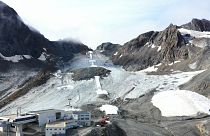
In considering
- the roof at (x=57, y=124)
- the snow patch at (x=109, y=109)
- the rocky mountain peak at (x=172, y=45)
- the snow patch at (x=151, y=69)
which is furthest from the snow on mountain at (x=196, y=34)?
the roof at (x=57, y=124)

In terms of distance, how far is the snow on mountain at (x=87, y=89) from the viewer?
135m

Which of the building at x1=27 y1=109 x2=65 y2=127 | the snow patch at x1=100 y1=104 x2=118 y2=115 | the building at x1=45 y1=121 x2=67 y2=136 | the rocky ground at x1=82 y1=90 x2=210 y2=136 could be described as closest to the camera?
the building at x1=45 y1=121 x2=67 y2=136

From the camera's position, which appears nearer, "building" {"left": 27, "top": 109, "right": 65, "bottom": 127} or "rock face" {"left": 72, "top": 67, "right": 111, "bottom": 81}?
"building" {"left": 27, "top": 109, "right": 65, "bottom": 127}

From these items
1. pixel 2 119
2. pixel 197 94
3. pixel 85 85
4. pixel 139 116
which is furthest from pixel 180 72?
pixel 2 119

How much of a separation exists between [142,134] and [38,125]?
1834 cm

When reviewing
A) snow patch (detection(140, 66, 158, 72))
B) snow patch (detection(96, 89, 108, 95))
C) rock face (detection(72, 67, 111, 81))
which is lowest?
snow patch (detection(96, 89, 108, 95))

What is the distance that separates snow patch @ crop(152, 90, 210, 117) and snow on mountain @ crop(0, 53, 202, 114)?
14042 millimetres

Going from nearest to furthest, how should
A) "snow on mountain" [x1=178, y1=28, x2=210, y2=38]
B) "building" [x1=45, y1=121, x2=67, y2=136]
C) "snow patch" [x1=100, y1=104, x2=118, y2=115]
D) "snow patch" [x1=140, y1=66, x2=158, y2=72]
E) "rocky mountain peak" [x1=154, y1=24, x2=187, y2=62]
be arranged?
"building" [x1=45, y1=121, x2=67, y2=136] < "snow patch" [x1=100, y1=104, x2=118, y2=115] < "rocky mountain peak" [x1=154, y1=24, x2=187, y2=62] < "snow patch" [x1=140, y1=66, x2=158, y2=72] < "snow on mountain" [x1=178, y1=28, x2=210, y2=38]

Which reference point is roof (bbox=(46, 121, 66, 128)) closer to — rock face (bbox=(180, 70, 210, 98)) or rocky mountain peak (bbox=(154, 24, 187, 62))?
rock face (bbox=(180, 70, 210, 98))

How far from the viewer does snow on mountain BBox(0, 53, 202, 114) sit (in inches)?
5329

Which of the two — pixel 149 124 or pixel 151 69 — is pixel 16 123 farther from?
pixel 151 69

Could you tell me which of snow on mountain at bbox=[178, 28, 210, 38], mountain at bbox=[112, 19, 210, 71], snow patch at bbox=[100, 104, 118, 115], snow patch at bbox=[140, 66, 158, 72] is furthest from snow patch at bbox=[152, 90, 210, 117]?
snow on mountain at bbox=[178, 28, 210, 38]

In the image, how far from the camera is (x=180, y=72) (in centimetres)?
16175

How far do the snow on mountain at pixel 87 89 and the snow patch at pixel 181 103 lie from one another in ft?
46.1
